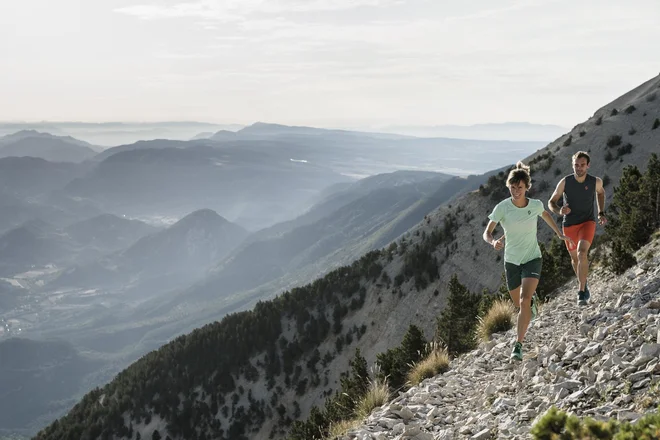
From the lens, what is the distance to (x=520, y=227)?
31.9ft

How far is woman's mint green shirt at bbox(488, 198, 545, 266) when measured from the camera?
381 inches

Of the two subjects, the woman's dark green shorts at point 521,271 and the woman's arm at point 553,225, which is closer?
the woman's dark green shorts at point 521,271

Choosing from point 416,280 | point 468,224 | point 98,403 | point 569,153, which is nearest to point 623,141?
point 569,153

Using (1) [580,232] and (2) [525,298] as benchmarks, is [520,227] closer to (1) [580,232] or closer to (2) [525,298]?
(2) [525,298]

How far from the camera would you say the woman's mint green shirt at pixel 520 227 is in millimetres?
9672

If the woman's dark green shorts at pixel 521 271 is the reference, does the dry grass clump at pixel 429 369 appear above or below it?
below

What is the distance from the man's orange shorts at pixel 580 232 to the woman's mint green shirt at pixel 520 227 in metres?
2.81

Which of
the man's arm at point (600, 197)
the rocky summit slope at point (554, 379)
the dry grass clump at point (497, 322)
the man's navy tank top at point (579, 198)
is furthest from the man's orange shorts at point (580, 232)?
the dry grass clump at point (497, 322)

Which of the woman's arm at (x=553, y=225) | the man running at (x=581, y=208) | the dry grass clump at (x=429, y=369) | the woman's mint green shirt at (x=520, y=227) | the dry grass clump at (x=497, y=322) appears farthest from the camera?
the dry grass clump at (x=497, y=322)

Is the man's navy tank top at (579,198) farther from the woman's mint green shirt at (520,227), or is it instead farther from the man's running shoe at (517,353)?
the man's running shoe at (517,353)

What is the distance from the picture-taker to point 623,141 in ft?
185

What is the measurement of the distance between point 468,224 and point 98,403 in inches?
2833

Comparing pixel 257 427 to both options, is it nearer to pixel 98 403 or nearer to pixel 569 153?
pixel 98 403

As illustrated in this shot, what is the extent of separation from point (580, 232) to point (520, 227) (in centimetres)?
330
